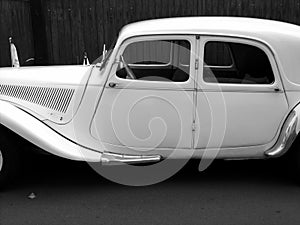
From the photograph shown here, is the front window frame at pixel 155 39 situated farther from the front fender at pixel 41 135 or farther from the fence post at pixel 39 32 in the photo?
the fence post at pixel 39 32

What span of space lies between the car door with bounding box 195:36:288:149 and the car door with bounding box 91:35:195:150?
0.44 ft

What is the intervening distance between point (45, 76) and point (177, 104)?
1.39 metres

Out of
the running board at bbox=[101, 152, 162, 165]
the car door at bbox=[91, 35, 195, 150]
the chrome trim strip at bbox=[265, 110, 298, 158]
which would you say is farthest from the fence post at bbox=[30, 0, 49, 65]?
the chrome trim strip at bbox=[265, 110, 298, 158]

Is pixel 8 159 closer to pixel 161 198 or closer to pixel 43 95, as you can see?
pixel 43 95

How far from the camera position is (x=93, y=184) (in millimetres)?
3795

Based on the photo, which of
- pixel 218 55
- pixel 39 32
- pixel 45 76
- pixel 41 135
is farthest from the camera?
pixel 39 32

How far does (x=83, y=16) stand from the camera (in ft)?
24.7

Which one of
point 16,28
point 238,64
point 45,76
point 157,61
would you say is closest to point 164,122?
point 157,61

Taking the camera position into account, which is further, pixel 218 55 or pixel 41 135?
pixel 218 55

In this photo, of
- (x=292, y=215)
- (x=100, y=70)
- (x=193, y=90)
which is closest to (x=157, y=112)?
(x=193, y=90)

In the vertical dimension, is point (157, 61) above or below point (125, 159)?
above

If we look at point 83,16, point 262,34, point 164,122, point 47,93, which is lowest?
point 164,122

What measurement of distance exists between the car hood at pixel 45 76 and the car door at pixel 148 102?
0.41m

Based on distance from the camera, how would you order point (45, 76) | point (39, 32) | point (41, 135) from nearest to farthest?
1. point (41, 135)
2. point (45, 76)
3. point (39, 32)
